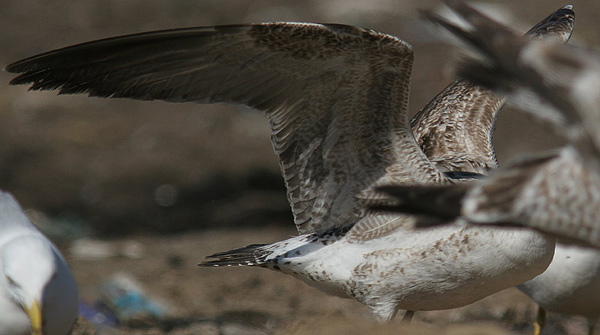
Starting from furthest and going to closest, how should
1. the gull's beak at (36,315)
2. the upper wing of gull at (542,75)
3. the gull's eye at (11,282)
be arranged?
the gull's eye at (11,282)
the gull's beak at (36,315)
the upper wing of gull at (542,75)

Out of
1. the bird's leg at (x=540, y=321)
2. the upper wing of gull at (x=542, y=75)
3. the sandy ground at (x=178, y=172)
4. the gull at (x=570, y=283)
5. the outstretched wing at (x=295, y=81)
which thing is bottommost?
the sandy ground at (x=178, y=172)

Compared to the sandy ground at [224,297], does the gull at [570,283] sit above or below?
above

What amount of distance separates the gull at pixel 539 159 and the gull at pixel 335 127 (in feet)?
2.56

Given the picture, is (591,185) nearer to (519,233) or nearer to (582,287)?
(519,233)

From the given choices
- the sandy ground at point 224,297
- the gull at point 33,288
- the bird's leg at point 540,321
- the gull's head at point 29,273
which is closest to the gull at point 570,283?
the bird's leg at point 540,321

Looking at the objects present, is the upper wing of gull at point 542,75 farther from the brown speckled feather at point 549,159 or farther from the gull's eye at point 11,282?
the gull's eye at point 11,282

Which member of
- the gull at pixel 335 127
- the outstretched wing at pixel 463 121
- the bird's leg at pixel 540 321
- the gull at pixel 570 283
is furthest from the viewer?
the bird's leg at pixel 540 321

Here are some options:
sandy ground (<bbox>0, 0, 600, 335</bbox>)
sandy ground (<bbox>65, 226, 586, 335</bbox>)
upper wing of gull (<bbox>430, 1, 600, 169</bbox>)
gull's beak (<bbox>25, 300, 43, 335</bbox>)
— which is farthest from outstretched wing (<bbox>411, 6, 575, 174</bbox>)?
gull's beak (<bbox>25, 300, 43, 335</bbox>)

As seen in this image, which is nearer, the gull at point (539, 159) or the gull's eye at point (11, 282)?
the gull at point (539, 159)

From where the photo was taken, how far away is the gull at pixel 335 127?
14.2 feet

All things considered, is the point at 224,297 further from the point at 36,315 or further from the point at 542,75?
the point at 542,75

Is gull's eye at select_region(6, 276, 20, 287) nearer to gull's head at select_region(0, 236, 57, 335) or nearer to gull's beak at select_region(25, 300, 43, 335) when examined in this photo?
gull's head at select_region(0, 236, 57, 335)

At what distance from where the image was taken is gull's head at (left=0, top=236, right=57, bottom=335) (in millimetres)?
3895

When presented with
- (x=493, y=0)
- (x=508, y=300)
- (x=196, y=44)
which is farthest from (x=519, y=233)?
(x=493, y=0)
